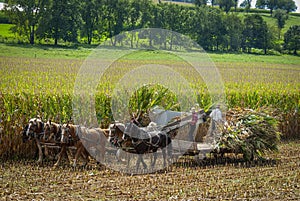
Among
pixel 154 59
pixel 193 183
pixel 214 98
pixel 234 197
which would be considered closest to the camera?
pixel 234 197

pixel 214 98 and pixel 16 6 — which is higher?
pixel 16 6

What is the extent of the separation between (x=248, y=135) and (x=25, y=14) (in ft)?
158

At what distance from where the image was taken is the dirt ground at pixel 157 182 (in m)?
9.37

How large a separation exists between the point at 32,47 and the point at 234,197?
43.5 meters

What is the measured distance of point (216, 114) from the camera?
13789 millimetres

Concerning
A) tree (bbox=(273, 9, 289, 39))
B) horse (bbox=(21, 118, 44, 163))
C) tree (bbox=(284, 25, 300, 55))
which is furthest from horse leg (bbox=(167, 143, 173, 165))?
tree (bbox=(273, 9, 289, 39))

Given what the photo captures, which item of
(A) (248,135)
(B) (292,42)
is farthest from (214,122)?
(B) (292,42)

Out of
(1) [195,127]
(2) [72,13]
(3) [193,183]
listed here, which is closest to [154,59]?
(2) [72,13]

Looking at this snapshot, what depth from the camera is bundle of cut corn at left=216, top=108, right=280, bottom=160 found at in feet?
42.1

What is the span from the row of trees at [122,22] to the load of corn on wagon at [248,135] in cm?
4473

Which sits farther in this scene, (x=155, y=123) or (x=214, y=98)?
(x=214, y=98)

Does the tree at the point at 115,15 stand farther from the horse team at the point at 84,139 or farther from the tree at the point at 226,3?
the tree at the point at 226,3

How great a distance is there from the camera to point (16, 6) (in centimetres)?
5806

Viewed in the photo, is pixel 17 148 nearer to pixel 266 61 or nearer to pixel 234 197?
pixel 234 197
